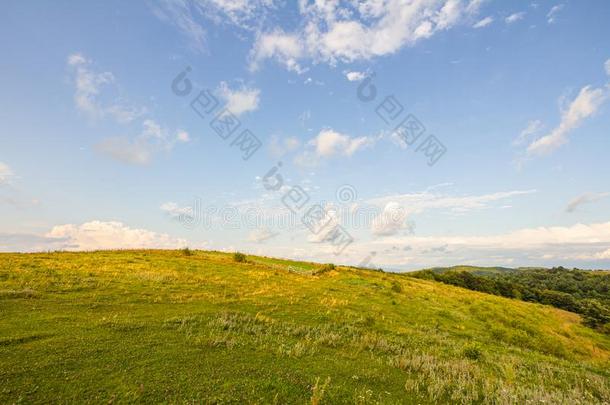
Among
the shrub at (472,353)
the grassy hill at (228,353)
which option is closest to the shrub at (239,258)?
the grassy hill at (228,353)

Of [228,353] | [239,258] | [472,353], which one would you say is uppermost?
[239,258]

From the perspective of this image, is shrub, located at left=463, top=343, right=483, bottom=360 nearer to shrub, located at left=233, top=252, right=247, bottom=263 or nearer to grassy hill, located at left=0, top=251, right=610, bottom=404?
grassy hill, located at left=0, top=251, right=610, bottom=404

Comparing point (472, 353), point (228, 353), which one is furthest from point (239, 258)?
point (228, 353)

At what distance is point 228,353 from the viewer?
10875 millimetres

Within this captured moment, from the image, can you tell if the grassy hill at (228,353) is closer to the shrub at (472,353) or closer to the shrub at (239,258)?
the shrub at (472,353)

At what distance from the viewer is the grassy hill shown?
8.09 m

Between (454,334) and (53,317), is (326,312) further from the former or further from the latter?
(53,317)

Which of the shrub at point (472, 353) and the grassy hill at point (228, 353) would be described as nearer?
the grassy hill at point (228, 353)

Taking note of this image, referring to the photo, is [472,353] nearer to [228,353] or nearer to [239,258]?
[228,353]

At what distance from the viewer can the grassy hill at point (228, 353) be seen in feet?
26.6

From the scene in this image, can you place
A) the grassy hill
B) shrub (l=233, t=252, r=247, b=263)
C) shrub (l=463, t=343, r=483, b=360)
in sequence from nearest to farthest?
1. the grassy hill
2. shrub (l=463, t=343, r=483, b=360)
3. shrub (l=233, t=252, r=247, b=263)

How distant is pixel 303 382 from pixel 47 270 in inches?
1024

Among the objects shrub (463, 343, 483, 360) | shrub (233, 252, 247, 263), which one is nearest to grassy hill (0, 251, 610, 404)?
shrub (463, 343, 483, 360)

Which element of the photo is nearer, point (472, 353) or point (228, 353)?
point (228, 353)
